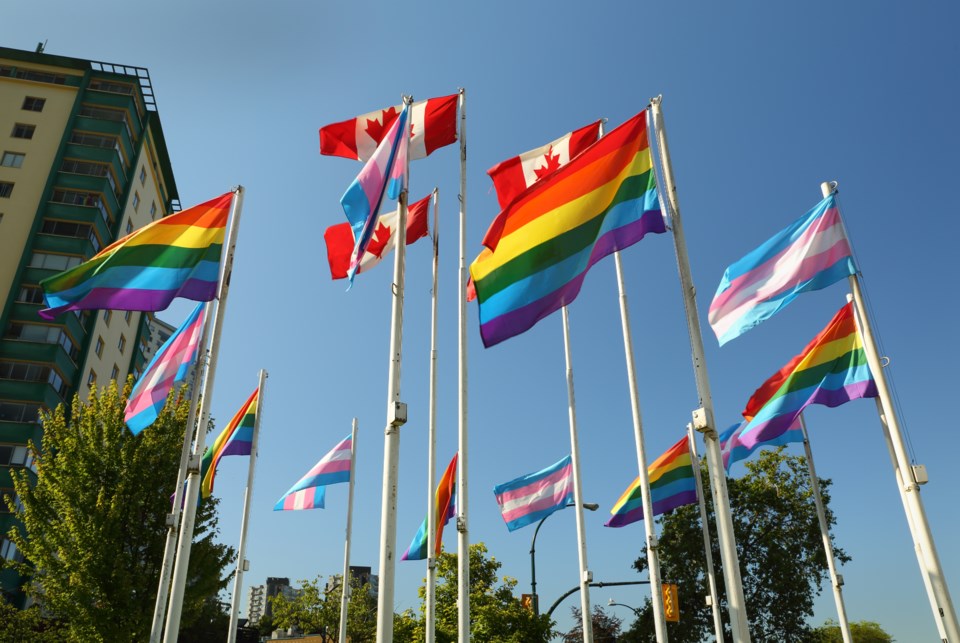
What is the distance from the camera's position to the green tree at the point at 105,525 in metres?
22.7

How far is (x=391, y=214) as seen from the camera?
1634cm

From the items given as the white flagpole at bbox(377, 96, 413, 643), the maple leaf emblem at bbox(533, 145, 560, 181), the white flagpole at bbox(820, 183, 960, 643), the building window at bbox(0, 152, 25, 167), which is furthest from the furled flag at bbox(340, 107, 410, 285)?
the building window at bbox(0, 152, 25, 167)

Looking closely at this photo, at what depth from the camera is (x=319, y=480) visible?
2311 centimetres

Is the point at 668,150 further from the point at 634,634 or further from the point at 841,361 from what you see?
the point at 634,634

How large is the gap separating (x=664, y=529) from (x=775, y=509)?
602 centimetres

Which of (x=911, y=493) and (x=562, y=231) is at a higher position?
(x=562, y=231)

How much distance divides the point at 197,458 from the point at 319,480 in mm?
9612

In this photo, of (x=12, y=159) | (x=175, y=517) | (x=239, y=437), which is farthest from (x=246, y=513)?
(x=12, y=159)

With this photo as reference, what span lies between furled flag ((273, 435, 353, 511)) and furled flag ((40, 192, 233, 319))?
9.53 metres

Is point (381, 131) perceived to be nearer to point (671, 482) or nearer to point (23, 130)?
point (671, 482)

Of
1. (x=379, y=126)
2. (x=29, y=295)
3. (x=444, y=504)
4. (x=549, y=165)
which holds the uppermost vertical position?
(x=29, y=295)

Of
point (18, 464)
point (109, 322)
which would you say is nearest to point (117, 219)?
point (109, 322)

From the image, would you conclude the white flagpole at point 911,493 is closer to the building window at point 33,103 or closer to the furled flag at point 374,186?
the furled flag at point 374,186

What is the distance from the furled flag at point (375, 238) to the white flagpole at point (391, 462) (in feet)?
13.5
